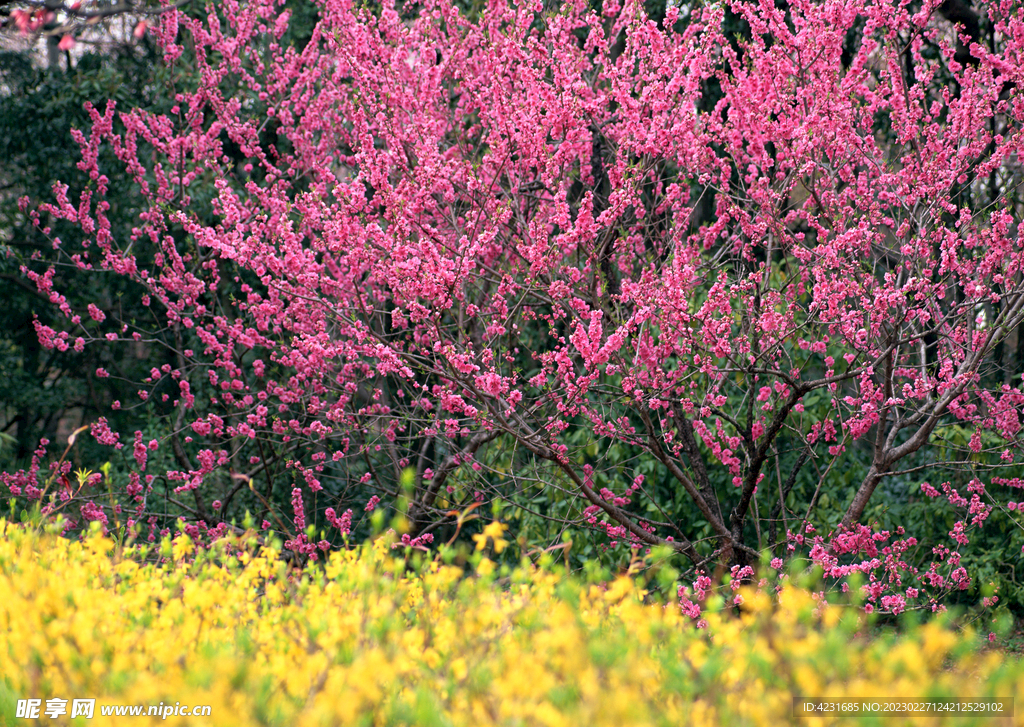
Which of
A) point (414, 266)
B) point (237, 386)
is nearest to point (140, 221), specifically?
point (237, 386)

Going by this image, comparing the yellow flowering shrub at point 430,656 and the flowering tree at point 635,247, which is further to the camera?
the flowering tree at point 635,247

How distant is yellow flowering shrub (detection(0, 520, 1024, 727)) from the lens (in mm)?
2113

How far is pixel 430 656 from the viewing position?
2.61 meters

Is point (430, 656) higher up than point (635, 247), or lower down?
lower down

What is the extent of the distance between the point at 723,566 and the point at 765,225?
1977mm

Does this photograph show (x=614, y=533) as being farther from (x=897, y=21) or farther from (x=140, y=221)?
(x=140, y=221)

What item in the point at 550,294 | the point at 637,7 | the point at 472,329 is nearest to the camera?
the point at 550,294

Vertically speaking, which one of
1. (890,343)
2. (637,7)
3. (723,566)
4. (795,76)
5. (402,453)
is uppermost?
(637,7)

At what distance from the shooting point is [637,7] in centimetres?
522

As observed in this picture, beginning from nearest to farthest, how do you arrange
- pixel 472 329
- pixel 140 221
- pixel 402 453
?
1. pixel 472 329
2. pixel 402 453
3. pixel 140 221

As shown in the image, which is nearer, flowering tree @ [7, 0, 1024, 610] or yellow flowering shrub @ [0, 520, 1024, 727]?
yellow flowering shrub @ [0, 520, 1024, 727]

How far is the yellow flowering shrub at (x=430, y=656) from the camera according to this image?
2.11 meters

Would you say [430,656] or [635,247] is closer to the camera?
[430,656]

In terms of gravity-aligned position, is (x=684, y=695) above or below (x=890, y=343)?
below
